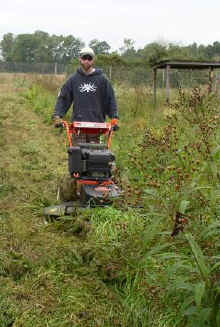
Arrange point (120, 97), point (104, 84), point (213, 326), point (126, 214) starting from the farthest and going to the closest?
point (120, 97) → point (104, 84) → point (126, 214) → point (213, 326)

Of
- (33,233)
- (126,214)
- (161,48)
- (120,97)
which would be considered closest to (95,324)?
(126,214)

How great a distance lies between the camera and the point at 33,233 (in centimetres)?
462

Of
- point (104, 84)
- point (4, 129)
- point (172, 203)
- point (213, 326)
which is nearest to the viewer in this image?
point (213, 326)

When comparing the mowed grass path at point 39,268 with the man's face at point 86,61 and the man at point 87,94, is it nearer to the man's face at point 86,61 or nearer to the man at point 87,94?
the man at point 87,94

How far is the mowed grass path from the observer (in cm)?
309

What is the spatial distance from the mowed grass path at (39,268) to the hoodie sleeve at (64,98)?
111 cm

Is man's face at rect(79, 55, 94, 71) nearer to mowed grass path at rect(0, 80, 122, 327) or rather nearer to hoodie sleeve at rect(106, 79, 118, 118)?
hoodie sleeve at rect(106, 79, 118, 118)

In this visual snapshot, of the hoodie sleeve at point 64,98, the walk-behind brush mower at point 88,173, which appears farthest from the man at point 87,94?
the walk-behind brush mower at point 88,173

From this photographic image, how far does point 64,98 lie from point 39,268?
9.92ft

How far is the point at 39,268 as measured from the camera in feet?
12.1

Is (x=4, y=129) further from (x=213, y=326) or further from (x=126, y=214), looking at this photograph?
(x=213, y=326)

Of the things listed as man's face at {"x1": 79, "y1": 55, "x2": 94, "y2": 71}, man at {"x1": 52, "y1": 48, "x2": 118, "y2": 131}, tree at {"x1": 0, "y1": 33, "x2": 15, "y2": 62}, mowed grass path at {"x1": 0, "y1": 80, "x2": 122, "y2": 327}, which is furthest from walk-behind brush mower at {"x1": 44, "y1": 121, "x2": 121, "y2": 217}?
tree at {"x1": 0, "y1": 33, "x2": 15, "y2": 62}

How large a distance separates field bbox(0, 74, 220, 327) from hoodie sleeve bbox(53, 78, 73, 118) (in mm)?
1473

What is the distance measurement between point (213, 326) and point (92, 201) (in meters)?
2.55
